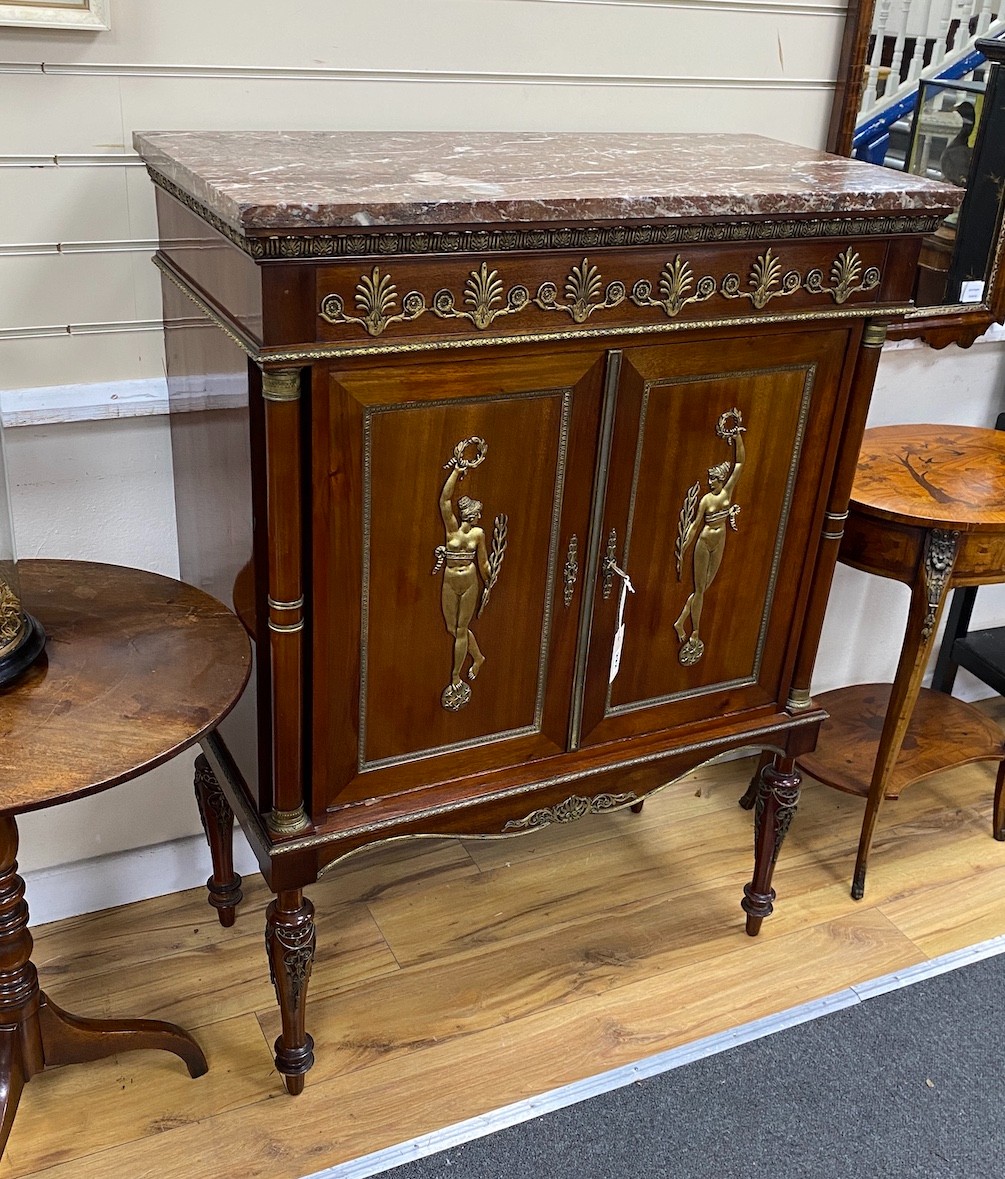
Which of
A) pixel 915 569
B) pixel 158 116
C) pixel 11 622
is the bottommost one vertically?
pixel 915 569

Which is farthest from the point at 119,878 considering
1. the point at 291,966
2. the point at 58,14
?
the point at 58,14

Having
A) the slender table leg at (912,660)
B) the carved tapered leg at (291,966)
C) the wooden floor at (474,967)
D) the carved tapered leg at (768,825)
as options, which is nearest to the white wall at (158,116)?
the wooden floor at (474,967)

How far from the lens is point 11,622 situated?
1463 millimetres

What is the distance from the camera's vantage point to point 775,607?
74.0 inches

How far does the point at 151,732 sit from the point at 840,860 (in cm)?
158

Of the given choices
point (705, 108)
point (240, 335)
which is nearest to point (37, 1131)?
point (240, 335)

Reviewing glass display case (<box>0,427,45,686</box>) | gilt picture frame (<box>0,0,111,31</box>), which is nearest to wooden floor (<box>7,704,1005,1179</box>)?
glass display case (<box>0,427,45,686</box>)

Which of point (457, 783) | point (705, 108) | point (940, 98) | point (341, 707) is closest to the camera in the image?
point (341, 707)

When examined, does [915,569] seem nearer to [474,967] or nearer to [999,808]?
[999,808]

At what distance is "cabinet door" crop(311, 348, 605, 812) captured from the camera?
4.70 feet

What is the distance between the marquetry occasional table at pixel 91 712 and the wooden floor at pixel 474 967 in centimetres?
11

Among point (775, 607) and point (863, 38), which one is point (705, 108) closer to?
point (863, 38)

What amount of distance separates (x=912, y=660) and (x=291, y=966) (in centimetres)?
121

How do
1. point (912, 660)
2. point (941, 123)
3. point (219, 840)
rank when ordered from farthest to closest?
1. point (941, 123)
2. point (912, 660)
3. point (219, 840)
